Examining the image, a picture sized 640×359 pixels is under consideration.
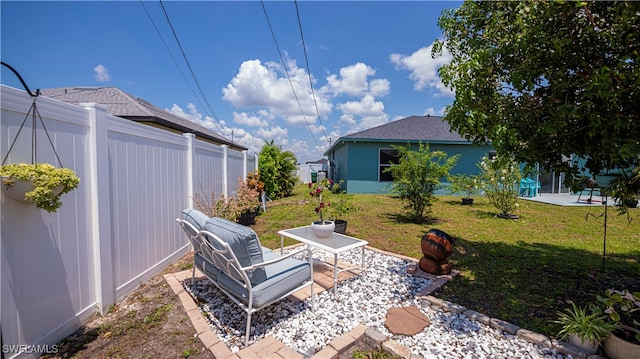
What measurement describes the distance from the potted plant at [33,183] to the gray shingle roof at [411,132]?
39.0ft

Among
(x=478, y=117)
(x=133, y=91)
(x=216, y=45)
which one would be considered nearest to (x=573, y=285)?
(x=478, y=117)

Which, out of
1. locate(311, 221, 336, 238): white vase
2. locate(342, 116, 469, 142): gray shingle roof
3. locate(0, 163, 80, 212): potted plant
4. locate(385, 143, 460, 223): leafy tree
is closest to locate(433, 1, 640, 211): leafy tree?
locate(311, 221, 336, 238): white vase

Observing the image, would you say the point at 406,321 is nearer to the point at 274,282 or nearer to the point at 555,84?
the point at 274,282

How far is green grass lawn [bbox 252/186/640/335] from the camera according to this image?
305 cm

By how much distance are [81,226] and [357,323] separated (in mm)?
2818

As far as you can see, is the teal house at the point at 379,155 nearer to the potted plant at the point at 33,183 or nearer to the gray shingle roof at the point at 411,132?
the gray shingle roof at the point at 411,132

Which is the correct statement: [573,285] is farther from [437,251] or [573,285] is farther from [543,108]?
[543,108]

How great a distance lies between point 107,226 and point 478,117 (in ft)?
13.4

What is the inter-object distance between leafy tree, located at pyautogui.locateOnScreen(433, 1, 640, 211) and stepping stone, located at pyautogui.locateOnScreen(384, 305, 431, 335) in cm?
196

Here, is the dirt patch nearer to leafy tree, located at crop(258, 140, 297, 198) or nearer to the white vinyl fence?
the white vinyl fence

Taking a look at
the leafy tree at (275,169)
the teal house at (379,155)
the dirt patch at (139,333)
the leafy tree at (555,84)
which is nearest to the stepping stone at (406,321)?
the dirt patch at (139,333)

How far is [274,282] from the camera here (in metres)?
2.42

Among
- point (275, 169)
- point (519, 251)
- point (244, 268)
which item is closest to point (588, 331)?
point (244, 268)

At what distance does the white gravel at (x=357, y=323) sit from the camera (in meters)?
2.22
